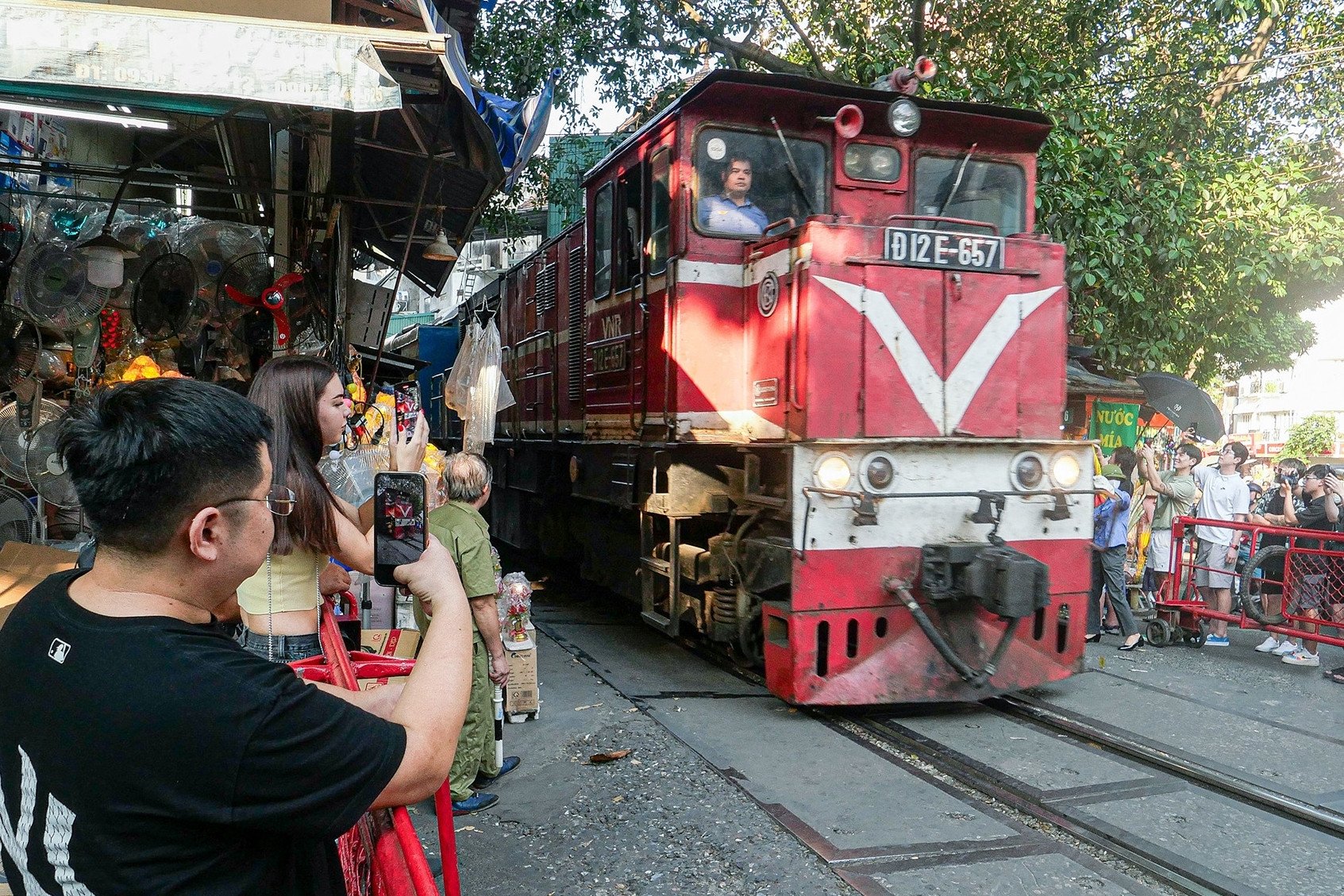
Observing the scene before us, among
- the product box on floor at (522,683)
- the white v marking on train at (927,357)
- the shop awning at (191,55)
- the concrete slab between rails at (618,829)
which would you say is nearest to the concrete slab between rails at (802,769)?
the concrete slab between rails at (618,829)

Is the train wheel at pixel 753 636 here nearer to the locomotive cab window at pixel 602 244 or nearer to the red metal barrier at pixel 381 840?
the locomotive cab window at pixel 602 244

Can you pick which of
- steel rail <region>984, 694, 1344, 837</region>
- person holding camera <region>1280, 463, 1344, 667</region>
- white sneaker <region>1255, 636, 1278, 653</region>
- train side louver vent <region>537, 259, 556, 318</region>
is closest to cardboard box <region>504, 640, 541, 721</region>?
steel rail <region>984, 694, 1344, 837</region>

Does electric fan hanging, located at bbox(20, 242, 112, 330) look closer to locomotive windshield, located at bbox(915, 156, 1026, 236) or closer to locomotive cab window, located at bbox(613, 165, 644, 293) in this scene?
locomotive cab window, located at bbox(613, 165, 644, 293)

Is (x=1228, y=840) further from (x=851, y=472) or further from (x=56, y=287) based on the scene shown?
(x=56, y=287)

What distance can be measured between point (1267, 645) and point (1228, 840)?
4.94 metres

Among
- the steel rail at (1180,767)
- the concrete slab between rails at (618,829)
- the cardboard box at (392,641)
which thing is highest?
the cardboard box at (392,641)

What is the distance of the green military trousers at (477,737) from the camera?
4445 millimetres

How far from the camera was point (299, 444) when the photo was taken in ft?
9.91

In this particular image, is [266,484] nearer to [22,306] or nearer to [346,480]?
[346,480]

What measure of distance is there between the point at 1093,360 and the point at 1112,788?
9898mm

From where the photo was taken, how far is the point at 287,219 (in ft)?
24.1

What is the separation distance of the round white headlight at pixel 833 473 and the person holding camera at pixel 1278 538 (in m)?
4.40

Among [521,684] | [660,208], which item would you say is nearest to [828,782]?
[521,684]

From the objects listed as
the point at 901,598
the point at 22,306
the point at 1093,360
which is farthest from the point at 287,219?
the point at 1093,360
